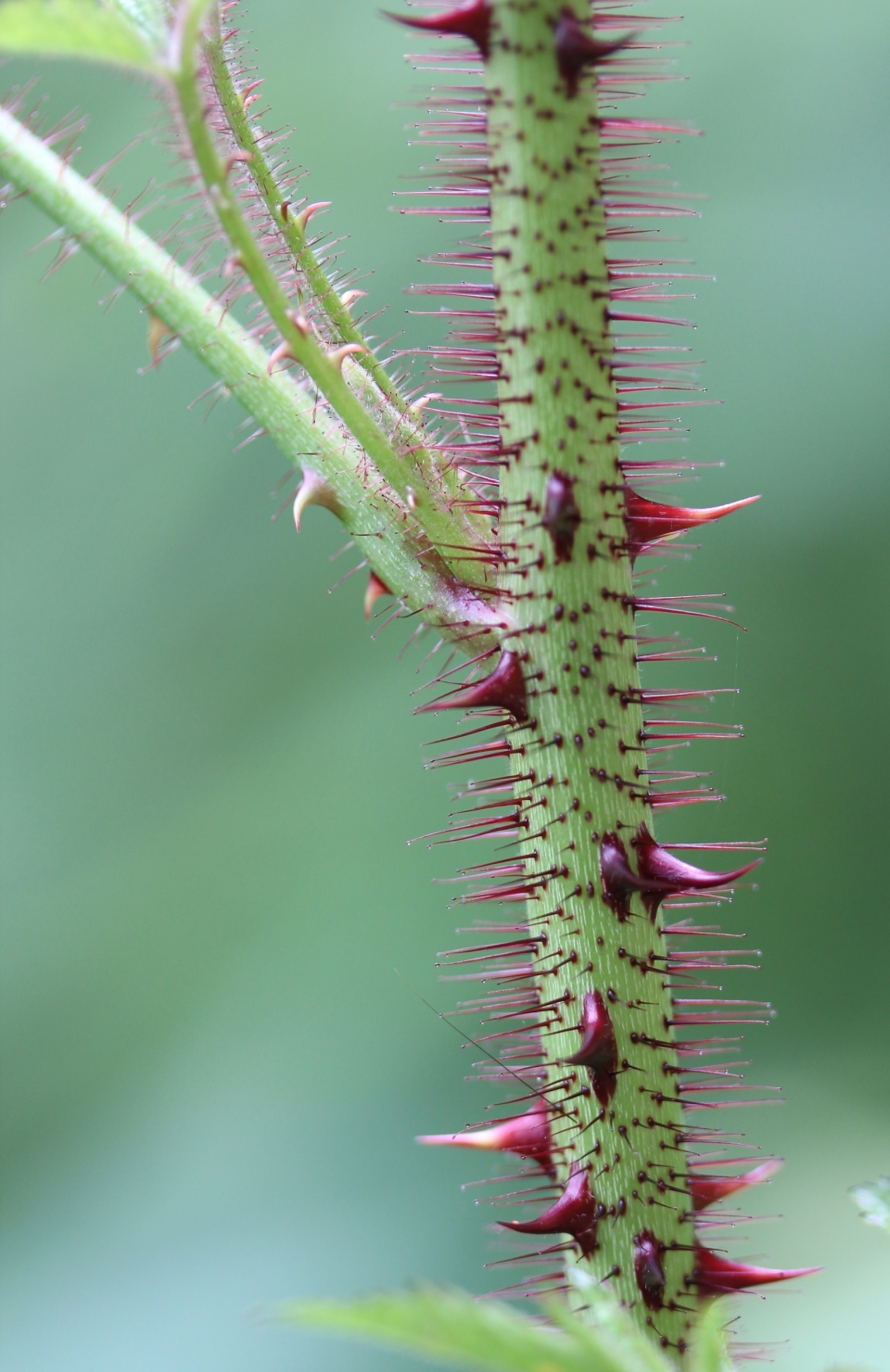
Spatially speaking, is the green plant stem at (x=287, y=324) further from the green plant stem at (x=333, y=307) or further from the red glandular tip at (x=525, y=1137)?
the red glandular tip at (x=525, y=1137)

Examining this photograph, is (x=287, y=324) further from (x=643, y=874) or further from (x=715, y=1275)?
(x=715, y=1275)

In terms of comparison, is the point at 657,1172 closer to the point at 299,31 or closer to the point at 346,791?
the point at 346,791

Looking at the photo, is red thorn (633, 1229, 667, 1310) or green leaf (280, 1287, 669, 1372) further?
red thorn (633, 1229, 667, 1310)

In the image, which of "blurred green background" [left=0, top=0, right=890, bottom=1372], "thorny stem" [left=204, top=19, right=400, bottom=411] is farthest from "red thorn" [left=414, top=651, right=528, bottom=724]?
"blurred green background" [left=0, top=0, right=890, bottom=1372]

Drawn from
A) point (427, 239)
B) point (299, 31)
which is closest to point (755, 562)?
point (427, 239)

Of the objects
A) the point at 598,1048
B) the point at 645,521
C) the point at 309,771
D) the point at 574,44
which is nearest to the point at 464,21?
the point at 574,44

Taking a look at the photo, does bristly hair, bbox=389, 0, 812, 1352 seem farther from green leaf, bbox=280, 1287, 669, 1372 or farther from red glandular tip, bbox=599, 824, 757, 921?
green leaf, bbox=280, 1287, 669, 1372

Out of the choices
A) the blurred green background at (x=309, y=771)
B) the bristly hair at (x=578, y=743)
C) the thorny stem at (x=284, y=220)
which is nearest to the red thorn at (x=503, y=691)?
the bristly hair at (x=578, y=743)
